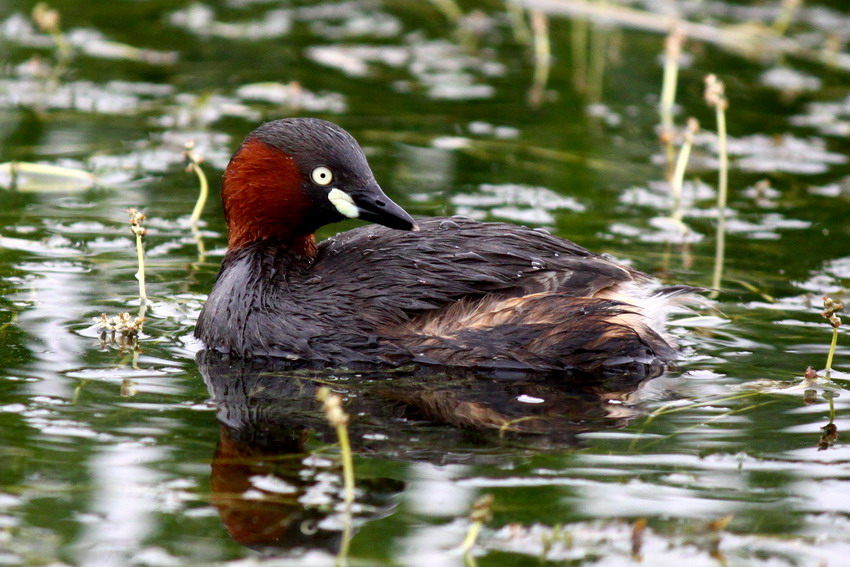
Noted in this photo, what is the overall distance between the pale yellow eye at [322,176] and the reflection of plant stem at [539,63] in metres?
5.37

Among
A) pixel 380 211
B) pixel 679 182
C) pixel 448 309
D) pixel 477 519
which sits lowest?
pixel 477 519

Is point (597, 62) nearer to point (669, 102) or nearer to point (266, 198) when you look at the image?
point (669, 102)

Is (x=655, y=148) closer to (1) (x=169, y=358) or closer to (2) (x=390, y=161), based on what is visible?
(2) (x=390, y=161)

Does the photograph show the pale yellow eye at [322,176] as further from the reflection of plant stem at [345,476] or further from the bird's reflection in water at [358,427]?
the reflection of plant stem at [345,476]

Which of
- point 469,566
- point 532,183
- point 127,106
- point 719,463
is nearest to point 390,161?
point 532,183

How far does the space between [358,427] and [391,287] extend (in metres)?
1.10

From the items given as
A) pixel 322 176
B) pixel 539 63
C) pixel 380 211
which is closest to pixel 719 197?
pixel 380 211

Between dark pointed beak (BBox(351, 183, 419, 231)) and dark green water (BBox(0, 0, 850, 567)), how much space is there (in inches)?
31.7

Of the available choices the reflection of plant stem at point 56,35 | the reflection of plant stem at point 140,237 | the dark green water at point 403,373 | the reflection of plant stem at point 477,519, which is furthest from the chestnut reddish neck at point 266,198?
the reflection of plant stem at point 56,35

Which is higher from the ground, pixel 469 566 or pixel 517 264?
pixel 517 264

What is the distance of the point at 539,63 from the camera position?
12828mm

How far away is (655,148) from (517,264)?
4.52 meters

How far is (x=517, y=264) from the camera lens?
6.18 m

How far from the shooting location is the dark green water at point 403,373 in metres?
4.27
